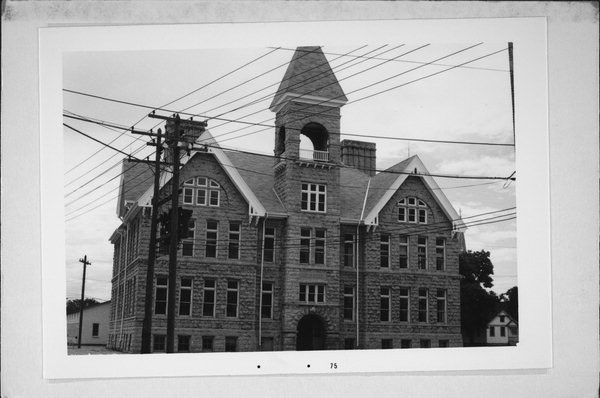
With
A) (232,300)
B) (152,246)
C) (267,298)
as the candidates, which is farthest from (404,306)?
(152,246)

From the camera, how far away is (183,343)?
564cm

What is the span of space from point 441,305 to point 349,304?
2.79 ft

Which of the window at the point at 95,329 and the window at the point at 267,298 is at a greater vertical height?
the window at the point at 267,298

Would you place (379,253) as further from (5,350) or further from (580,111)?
(5,350)

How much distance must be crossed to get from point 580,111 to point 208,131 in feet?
10.5

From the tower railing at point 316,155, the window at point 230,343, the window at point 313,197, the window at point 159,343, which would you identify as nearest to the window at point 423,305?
the window at point 313,197

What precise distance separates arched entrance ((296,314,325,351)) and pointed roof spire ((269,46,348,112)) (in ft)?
6.38

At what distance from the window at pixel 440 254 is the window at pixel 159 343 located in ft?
8.39

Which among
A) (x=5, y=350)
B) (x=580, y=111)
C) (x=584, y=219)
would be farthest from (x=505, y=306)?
(x=5, y=350)

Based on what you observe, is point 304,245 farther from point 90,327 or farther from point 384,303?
point 90,327

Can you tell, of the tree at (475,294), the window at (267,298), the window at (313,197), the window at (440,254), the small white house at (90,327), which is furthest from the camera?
the window at (313,197)

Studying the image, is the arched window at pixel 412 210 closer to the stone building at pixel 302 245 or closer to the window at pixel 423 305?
the stone building at pixel 302 245

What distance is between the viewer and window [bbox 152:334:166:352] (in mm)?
5463

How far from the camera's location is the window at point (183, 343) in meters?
5.61
